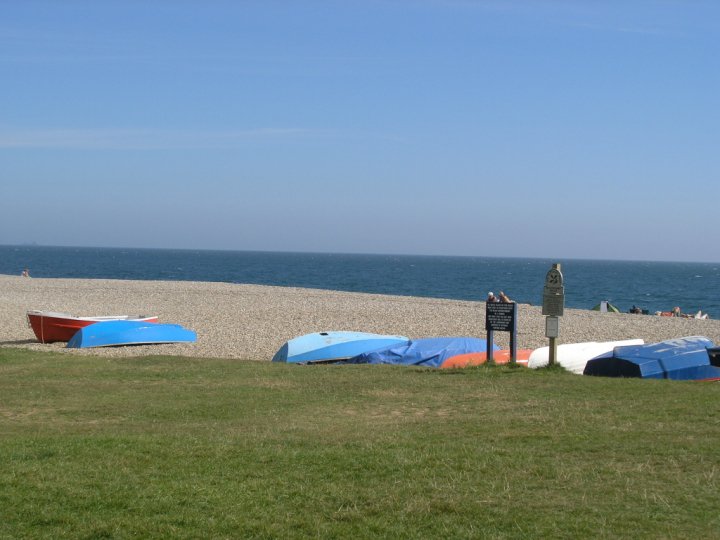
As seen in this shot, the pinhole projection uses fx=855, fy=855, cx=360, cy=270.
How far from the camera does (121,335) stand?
22.6m

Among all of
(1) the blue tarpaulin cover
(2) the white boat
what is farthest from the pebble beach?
(2) the white boat

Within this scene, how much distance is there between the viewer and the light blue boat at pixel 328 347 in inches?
762

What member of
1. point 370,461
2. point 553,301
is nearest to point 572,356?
point 553,301

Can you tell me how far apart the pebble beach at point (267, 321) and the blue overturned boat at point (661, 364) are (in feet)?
30.2

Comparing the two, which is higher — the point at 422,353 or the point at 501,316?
the point at 501,316

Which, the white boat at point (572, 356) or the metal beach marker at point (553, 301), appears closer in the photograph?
the metal beach marker at point (553, 301)

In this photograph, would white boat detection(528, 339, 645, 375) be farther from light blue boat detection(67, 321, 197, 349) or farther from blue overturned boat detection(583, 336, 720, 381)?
light blue boat detection(67, 321, 197, 349)

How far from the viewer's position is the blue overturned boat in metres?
13.4

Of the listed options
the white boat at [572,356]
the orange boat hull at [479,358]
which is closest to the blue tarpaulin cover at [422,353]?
the orange boat hull at [479,358]

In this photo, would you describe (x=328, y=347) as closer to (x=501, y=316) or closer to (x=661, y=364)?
(x=501, y=316)

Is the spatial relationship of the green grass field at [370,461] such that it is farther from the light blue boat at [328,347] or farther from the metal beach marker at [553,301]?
the light blue boat at [328,347]

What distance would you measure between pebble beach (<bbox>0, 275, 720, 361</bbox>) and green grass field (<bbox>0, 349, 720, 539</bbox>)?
9.97 meters

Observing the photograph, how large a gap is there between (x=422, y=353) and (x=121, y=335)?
870 cm

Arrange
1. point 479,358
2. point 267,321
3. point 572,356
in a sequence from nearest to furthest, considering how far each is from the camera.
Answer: point 572,356, point 479,358, point 267,321
